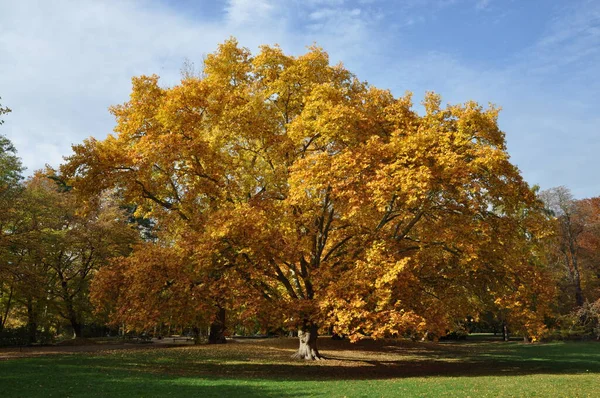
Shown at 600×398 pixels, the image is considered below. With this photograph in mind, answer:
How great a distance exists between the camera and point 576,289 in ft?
172

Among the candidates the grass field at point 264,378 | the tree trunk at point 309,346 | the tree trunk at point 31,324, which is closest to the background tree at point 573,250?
the grass field at point 264,378

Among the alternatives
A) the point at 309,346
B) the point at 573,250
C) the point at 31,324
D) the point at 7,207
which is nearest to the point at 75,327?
the point at 31,324

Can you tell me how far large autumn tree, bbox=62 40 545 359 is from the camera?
18.6 m

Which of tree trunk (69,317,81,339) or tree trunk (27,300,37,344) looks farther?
tree trunk (69,317,81,339)

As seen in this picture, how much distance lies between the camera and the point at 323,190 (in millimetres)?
21375

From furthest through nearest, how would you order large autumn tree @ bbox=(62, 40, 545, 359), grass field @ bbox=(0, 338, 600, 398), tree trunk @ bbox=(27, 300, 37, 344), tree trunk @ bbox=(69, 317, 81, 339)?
tree trunk @ bbox=(69, 317, 81, 339)
tree trunk @ bbox=(27, 300, 37, 344)
large autumn tree @ bbox=(62, 40, 545, 359)
grass field @ bbox=(0, 338, 600, 398)

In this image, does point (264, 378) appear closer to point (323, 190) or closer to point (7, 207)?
point (323, 190)

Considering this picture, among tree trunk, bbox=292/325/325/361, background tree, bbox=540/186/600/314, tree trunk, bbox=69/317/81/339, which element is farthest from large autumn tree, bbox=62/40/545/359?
background tree, bbox=540/186/600/314

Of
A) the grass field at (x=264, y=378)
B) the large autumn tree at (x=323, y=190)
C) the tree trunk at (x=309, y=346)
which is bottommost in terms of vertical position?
the grass field at (x=264, y=378)

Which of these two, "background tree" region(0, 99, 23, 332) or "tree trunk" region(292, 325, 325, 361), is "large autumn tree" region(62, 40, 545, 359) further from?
"background tree" region(0, 99, 23, 332)

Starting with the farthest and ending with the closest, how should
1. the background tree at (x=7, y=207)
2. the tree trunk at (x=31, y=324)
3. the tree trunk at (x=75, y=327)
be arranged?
the tree trunk at (x=75, y=327) → the tree trunk at (x=31, y=324) → the background tree at (x=7, y=207)

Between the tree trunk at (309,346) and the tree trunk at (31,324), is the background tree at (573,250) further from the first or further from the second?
the tree trunk at (31,324)

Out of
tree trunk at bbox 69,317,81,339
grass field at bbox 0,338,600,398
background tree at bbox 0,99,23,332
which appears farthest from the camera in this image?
tree trunk at bbox 69,317,81,339

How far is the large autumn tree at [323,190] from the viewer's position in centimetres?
1856
